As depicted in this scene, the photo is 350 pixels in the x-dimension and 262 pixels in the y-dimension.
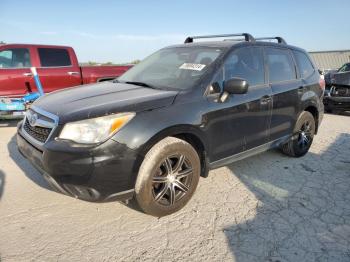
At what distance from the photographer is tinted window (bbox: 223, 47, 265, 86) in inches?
154

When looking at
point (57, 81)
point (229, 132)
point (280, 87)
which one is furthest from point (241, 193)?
point (57, 81)

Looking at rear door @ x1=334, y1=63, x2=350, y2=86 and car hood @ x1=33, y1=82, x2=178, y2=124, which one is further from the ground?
car hood @ x1=33, y1=82, x2=178, y2=124

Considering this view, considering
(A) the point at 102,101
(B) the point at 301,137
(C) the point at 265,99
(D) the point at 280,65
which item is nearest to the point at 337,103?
(B) the point at 301,137

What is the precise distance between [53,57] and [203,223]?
20.9 feet

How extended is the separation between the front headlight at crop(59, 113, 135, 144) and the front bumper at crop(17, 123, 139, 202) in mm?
68

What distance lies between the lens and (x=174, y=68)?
4.07 meters

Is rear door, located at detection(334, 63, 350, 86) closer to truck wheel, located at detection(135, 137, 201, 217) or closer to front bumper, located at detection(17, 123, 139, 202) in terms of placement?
truck wheel, located at detection(135, 137, 201, 217)

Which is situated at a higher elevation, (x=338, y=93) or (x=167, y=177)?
(x=167, y=177)

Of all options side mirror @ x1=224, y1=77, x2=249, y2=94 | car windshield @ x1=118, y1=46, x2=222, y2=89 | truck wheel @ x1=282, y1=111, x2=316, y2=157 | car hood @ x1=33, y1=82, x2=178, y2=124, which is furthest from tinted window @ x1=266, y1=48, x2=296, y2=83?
car hood @ x1=33, y1=82, x2=178, y2=124

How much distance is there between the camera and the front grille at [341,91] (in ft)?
31.1

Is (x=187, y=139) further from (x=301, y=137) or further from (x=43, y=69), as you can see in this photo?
(x=43, y=69)

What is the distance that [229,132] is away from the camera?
379 centimetres

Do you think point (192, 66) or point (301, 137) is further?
point (301, 137)

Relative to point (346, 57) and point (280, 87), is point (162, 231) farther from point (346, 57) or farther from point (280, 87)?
point (346, 57)
